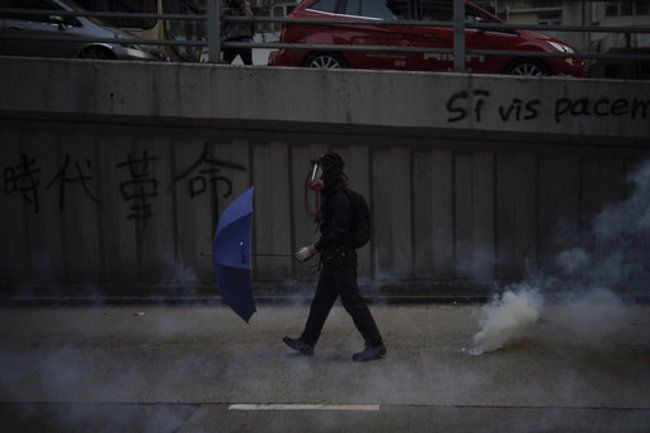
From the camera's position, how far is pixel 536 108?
9.21 metres

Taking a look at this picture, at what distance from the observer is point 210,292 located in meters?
9.81

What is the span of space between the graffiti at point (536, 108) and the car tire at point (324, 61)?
6.33 feet

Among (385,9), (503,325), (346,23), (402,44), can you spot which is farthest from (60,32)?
(503,325)

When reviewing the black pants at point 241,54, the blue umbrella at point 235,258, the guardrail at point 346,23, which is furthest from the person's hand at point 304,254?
the black pants at point 241,54

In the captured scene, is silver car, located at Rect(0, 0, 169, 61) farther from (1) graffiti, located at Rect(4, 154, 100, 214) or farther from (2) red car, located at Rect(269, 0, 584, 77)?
(2) red car, located at Rect(269, 0, 584, 77)

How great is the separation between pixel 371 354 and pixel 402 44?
5014 mm

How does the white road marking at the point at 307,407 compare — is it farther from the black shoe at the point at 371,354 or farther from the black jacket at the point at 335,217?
the black jacket at the point at 335,217

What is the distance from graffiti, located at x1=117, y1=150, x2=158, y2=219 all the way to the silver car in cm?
180

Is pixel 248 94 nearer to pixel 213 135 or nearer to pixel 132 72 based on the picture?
pixel 213 135

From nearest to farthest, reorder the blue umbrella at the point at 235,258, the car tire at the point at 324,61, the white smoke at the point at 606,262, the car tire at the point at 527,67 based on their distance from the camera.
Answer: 1. the blue umbrella at the point at 235,258
2. the white smoke at the point at 606,262
3. the car tire at the point at 527,67
4. the car tire at the point at 324,61

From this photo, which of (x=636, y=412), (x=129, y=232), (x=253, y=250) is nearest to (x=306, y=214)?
(x=253, y=250)

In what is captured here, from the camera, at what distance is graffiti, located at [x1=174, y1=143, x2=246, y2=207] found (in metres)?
9.85

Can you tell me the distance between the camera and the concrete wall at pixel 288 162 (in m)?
9.22

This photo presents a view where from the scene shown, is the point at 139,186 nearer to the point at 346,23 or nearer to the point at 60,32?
the point at 60,32
